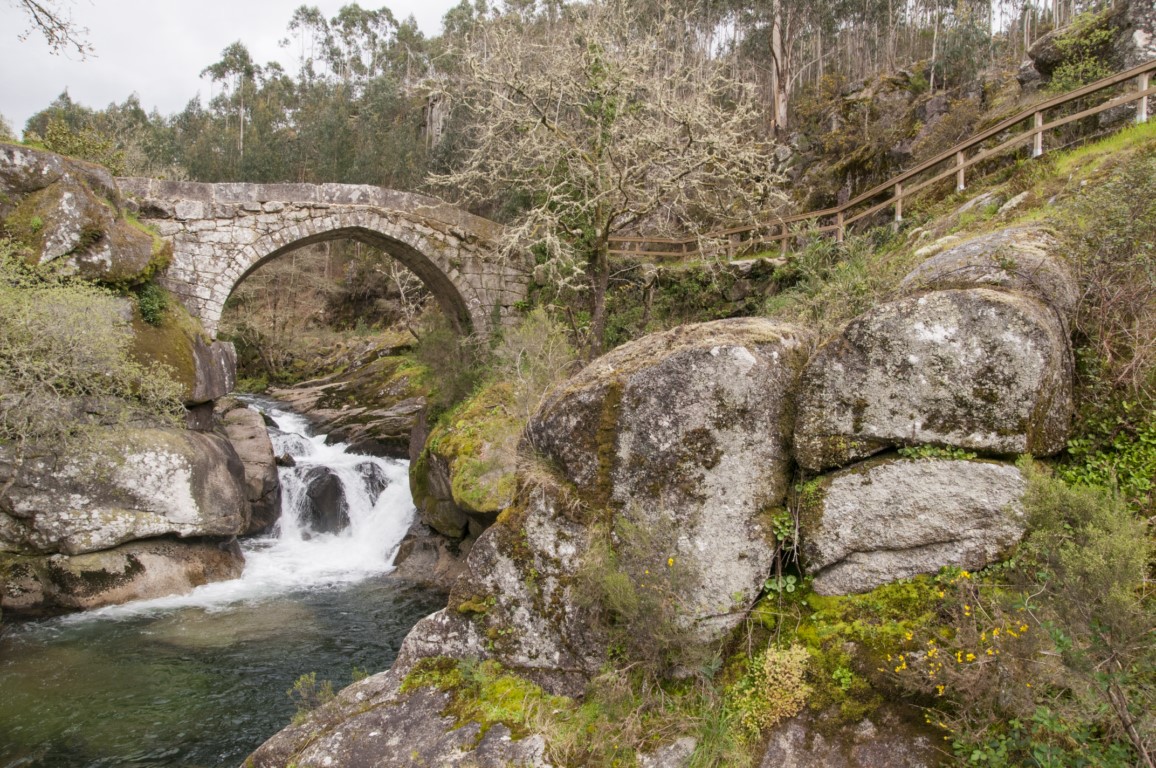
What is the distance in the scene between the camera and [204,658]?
8.22 metres

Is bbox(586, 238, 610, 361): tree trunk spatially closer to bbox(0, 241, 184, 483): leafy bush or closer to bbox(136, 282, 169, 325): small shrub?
bbox(0, 241, 184, 483): leafy bush

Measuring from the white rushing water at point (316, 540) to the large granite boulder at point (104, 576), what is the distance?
0.22m

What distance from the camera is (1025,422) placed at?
418cm

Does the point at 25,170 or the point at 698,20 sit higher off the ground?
the point at 698,20

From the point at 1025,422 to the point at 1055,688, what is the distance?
5.31 ft

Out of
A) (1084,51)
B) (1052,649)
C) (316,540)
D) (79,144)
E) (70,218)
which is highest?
(1084,51)

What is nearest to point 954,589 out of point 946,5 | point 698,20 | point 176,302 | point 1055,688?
point 1055,688

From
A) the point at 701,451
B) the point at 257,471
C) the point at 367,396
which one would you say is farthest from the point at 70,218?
the point at 701,451

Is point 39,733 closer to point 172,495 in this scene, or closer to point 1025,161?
point 172,495

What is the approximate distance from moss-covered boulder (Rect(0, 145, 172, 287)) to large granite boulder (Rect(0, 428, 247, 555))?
3.03 metres

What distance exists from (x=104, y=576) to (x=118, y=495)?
1210mm

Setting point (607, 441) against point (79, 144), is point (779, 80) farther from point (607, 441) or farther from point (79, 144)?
point (607, 441)

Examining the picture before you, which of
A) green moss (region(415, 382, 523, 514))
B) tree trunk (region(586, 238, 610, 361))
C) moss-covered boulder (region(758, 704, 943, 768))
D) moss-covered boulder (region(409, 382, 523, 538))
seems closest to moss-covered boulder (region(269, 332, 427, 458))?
moss-covered boulder (region(409, 382, 523, 538))

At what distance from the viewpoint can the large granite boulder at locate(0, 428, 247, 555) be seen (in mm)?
9625
